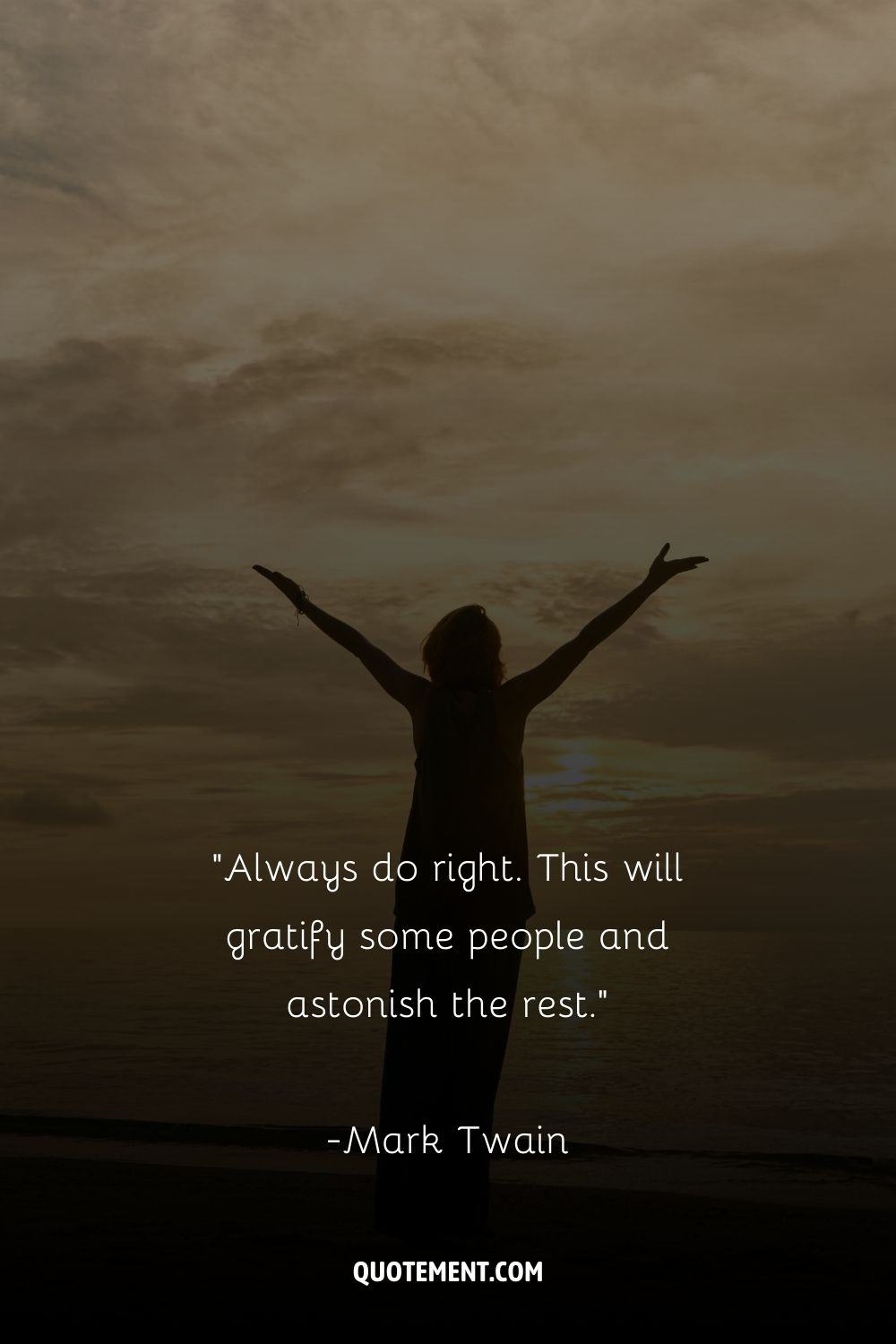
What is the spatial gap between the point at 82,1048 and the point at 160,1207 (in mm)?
19827

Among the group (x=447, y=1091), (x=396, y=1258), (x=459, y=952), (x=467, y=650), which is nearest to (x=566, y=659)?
(x=467, y=650)

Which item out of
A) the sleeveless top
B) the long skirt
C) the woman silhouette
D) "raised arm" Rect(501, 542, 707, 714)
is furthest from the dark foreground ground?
"raised arm" Rect(501, 542, 707, 714)

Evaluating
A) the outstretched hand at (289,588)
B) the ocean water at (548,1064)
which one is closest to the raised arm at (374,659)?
the outstretched hand at (289,588)

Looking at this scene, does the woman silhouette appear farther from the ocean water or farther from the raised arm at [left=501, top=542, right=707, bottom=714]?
the ocean water

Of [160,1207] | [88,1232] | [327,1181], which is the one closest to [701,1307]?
[88,1232]

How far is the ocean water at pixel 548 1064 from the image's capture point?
17.3 m

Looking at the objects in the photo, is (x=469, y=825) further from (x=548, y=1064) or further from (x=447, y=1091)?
(x=548, y=1064)

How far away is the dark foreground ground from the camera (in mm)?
4656

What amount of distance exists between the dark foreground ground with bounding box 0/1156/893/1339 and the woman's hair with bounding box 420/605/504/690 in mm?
2217

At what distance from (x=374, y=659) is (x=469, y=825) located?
82cm

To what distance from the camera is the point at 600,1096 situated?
2045cm

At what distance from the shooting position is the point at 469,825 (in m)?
5.04

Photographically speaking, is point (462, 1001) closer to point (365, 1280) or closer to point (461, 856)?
point (461, 856)

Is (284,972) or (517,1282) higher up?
(284,972)
